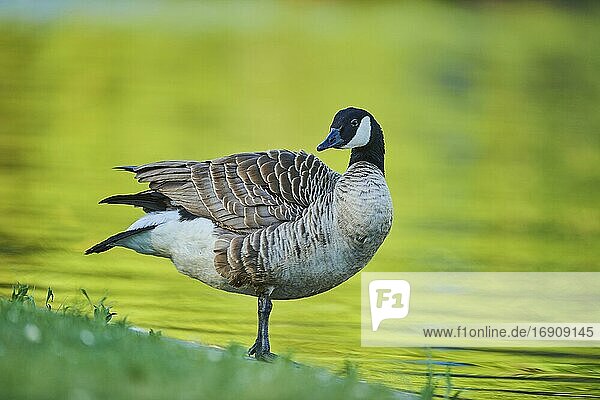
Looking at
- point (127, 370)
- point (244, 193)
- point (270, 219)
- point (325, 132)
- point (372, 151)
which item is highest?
point (325, 132)

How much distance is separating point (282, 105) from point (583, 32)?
6.07m

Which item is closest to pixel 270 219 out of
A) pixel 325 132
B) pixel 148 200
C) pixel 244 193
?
pixel 244 193

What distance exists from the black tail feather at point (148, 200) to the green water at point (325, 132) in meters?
0.49

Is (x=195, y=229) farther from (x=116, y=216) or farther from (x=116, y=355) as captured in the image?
(x=116, y=216)

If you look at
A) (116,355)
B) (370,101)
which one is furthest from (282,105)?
(116,355)

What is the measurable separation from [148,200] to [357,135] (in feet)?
3.31

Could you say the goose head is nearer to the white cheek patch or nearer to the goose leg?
the white cheek patch

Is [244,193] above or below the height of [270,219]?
above

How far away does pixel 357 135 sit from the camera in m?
5.23

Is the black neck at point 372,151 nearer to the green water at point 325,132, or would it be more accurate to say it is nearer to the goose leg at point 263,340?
the goose leg at point 263,340

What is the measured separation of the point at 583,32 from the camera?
16.1 m

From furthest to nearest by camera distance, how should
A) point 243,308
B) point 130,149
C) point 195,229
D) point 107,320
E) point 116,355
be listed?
point 130,149 < point 243,308 < point 195,229 < point 107,320 < point 116,355

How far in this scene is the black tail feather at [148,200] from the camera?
5367 mm

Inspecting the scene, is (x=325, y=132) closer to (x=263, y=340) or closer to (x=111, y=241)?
(x=111, y=241)
